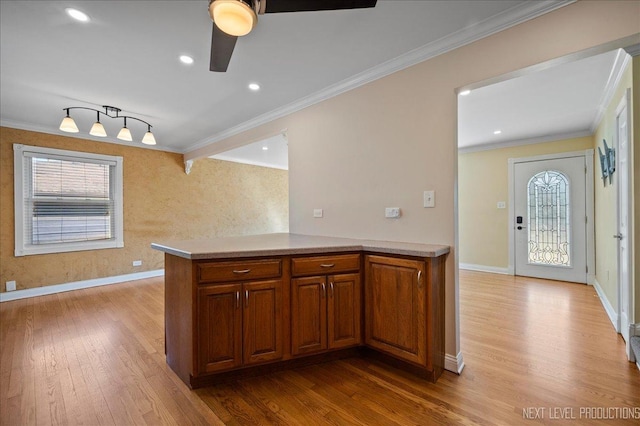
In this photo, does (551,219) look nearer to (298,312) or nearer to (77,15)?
(298,312)

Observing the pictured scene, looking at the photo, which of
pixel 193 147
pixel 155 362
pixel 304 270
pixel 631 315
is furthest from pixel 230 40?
pixel 193 147

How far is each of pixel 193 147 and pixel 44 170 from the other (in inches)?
83.3

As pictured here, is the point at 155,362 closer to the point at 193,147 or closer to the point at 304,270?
the point at 304,270

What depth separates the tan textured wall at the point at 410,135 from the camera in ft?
5.54

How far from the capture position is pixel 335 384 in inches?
74.8

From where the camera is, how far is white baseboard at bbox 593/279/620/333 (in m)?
2.62

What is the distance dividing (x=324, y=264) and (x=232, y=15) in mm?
1598

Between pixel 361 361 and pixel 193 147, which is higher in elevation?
pixel 193 147

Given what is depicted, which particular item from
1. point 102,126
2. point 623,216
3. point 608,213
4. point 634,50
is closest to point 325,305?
point 623,216

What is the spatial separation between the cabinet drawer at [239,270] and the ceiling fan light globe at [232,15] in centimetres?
133

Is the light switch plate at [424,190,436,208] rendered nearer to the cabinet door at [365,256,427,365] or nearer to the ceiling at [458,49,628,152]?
the cabinet door at [365,256,427,365]

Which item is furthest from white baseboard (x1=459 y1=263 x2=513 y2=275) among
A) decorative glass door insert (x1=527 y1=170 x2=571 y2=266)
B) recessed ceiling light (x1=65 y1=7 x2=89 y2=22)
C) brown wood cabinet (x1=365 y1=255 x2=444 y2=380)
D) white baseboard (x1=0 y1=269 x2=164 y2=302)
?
recessed ceiling light (x1=65 y1=7 x2=89 y2=22)

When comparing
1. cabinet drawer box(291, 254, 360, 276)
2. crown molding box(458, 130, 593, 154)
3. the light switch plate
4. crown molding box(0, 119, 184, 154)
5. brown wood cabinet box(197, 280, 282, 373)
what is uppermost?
crown molding box(0, 119, 184, 154)

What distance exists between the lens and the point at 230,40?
162 cm
